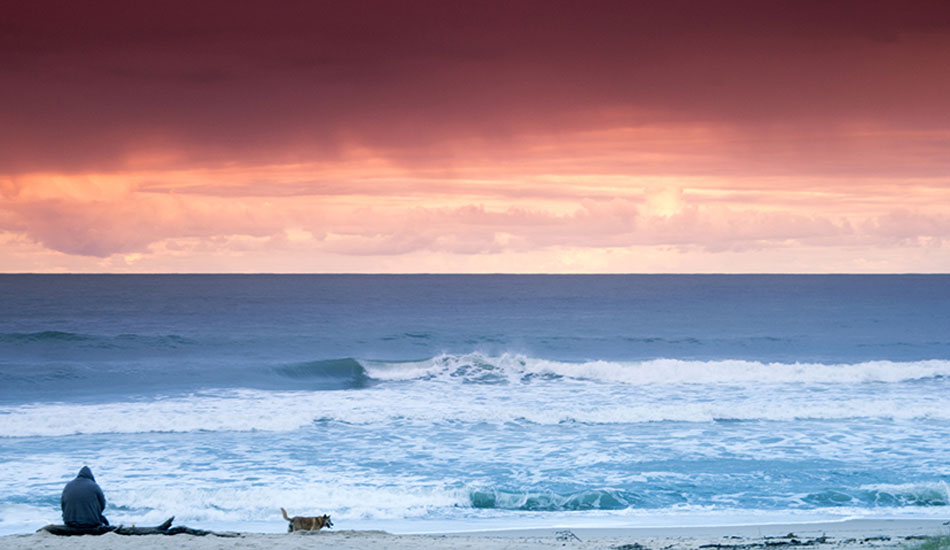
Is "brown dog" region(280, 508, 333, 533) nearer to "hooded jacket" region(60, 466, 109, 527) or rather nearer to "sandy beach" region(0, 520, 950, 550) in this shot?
"sandy beach" region(0, 520, 950, 550)

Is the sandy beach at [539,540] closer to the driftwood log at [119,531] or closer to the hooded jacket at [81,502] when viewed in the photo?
the driftwood log at [119,531]

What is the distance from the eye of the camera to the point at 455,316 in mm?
64938

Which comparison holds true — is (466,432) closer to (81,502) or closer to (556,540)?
(556,540)

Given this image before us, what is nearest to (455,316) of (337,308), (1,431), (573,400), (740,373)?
(337,308)

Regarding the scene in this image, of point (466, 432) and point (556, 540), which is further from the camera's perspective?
point (466, 432)

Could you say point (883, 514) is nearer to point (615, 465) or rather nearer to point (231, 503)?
point (615, 465)

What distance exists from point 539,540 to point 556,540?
23 cm

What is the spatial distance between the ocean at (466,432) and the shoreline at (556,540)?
75 centimetres

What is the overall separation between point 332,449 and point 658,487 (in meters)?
6.99

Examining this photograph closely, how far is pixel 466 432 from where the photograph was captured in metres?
19.0

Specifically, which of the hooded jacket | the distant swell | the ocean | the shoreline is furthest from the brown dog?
the distant swell

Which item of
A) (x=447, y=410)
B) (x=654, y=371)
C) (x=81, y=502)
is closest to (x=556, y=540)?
(x=81, y=502)

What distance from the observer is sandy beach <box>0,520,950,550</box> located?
9.51 metres

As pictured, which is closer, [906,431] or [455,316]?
[906,431]
